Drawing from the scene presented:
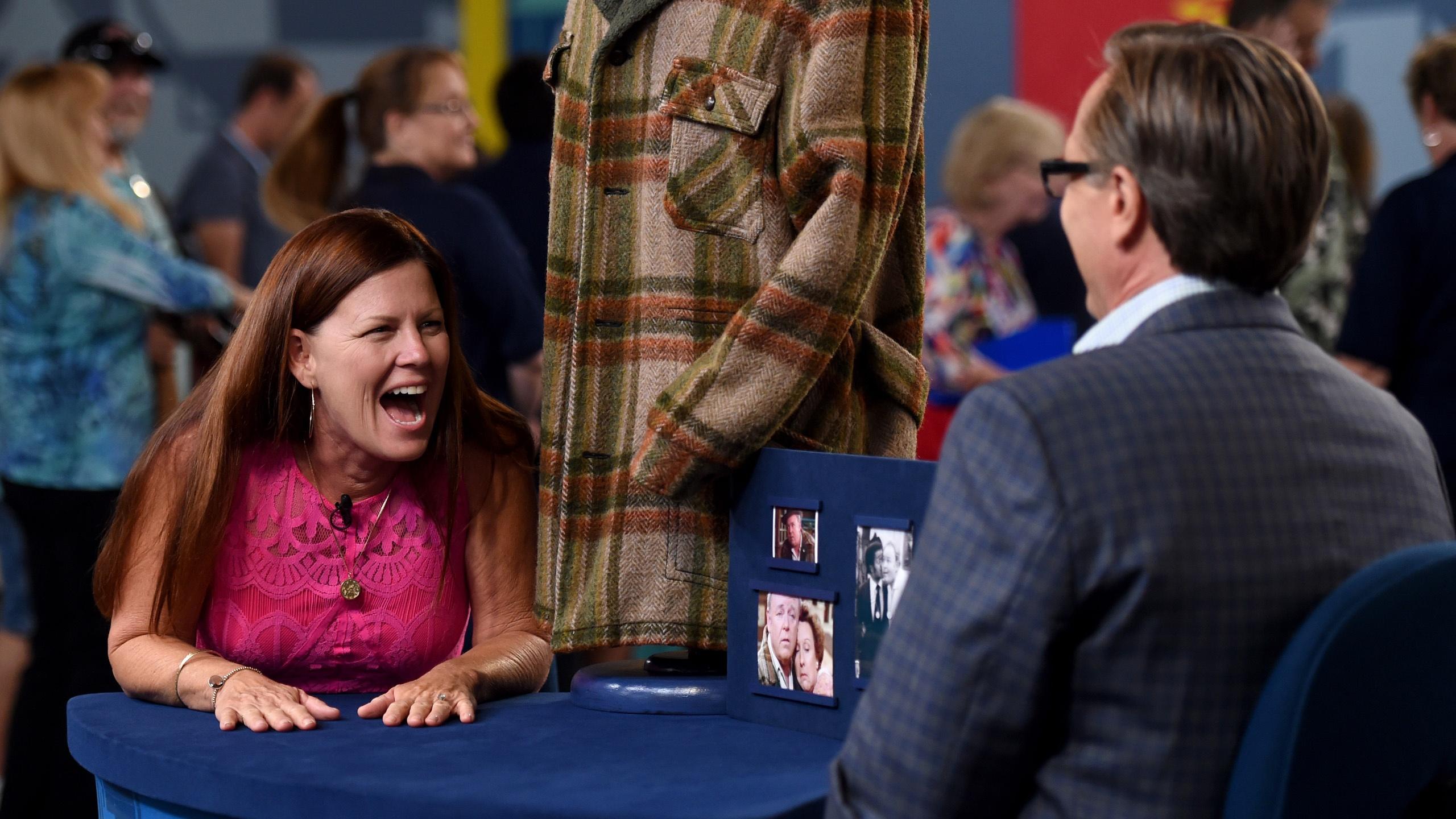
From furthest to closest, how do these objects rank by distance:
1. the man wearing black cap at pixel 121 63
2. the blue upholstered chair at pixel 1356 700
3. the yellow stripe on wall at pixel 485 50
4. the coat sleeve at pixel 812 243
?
the yellow stripe on wall at pixel 485 50 → the man wearing black cap at pixel 121 63 → the coat sleeve at pixel 812 243 → the blue upholstered chair at pixel 1356 700

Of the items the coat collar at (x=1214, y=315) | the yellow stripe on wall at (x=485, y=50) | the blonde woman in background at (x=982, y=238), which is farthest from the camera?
the yellow stripe on wall at (x=485, y=50)

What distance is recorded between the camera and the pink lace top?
6.73ft

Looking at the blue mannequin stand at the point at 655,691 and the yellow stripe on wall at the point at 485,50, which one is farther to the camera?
the yellow stripe on wall at the point at 485,50

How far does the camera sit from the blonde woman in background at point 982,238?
4.25 meters

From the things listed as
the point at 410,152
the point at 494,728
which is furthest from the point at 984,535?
the point at 410,152

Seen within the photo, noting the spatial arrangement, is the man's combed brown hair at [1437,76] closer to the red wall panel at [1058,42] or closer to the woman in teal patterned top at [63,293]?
the red wall panel at [1058,42]

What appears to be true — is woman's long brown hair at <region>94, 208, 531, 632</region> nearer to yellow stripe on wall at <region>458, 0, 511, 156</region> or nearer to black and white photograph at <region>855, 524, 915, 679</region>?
black and white photograph at <region>855, 524, 915, 679</region>

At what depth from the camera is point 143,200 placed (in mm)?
3703

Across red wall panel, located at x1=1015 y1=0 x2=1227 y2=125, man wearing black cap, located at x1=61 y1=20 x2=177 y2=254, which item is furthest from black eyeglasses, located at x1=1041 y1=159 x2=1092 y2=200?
red wall panel, located at x1=1015 y1=0 x2=1227 y2=125

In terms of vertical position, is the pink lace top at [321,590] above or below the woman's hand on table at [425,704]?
above

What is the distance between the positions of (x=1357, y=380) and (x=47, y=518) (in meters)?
2.99

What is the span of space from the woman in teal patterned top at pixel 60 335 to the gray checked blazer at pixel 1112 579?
267 centimetres

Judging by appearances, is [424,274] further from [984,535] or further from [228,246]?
[228,246]

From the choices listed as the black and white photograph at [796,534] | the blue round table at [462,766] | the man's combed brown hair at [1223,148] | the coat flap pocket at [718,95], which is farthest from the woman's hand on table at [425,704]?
the man's combed brown hair at [1223,148]
